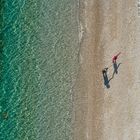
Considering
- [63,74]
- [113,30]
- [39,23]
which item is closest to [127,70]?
[113,30]

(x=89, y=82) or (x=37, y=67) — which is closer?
(x=89, y=82)

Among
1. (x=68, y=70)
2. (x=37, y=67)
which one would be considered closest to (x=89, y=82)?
(x=68, y=70)

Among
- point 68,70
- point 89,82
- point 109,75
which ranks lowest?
point 89,82

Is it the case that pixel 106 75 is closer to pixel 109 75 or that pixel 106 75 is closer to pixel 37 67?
pixel 109 75

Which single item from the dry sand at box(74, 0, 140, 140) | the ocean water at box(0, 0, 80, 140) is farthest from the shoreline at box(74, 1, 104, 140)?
the ocean water at box(0, 0, 80, 140)

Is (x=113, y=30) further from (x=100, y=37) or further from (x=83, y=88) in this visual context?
(x=83, y=88)

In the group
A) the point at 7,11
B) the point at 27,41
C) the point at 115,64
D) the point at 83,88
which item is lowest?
the point at 83,88

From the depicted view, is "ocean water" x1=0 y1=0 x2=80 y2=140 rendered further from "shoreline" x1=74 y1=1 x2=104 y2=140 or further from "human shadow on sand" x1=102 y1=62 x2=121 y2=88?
"human shadow on sand" x1=102 y1=62 x2=121 y2=88
